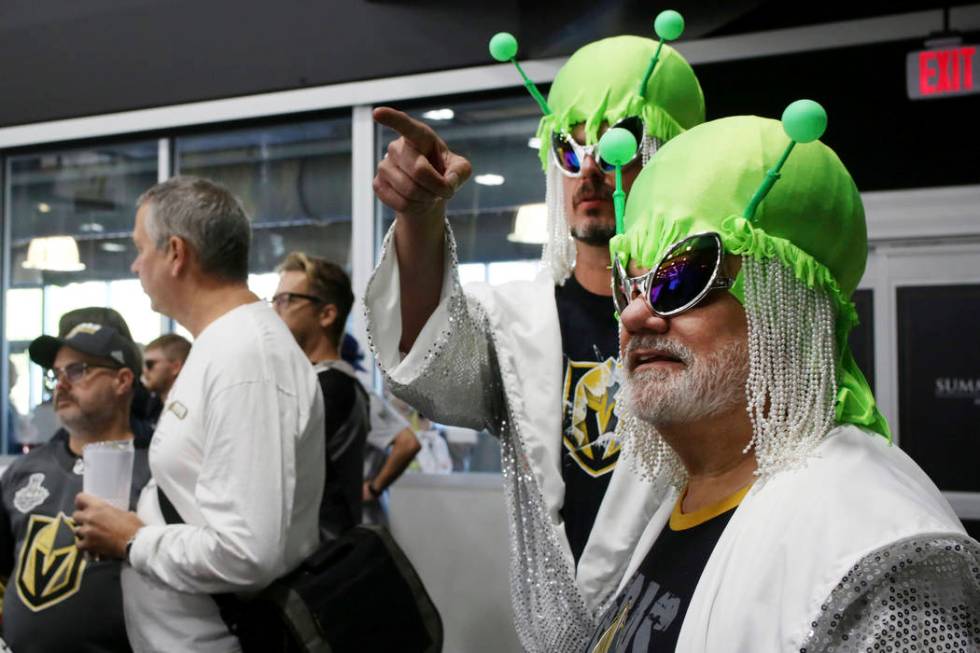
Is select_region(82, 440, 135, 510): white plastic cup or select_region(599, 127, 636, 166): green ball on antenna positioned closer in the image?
select_region(599, 127, 636, 166): green ball on antenna

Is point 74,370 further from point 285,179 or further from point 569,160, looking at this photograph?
point 285,179

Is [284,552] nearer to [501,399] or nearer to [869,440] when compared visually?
[501,399]

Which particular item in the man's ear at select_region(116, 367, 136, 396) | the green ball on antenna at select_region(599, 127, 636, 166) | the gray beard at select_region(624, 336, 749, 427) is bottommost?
the man's ear at select_region(116, 367, 136, 396)

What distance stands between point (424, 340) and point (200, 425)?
1.75 feet

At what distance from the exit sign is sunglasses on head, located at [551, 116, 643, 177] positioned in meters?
2.15

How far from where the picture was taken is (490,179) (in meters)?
4.48

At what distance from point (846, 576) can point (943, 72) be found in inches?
118

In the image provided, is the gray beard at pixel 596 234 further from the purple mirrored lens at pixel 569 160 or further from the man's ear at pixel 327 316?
the man's ear at pixel 327 316

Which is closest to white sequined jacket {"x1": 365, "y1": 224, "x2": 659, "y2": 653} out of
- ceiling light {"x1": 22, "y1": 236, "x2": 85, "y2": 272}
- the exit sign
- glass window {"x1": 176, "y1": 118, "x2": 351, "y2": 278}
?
the exit sign

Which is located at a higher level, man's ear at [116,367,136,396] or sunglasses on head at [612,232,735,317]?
sunglasses on head at [612,232,735,317]

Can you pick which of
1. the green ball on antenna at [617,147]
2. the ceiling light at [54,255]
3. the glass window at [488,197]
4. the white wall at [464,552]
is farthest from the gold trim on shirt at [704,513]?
the ceiling light at [54,255]

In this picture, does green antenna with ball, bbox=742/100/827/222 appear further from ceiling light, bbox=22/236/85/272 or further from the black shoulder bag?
ceiling light, bbox=22/236/85/272

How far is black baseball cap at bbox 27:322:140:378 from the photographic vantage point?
2.40 meters

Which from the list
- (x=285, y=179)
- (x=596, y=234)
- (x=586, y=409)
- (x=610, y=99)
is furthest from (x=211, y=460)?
(x=285, y=179)
